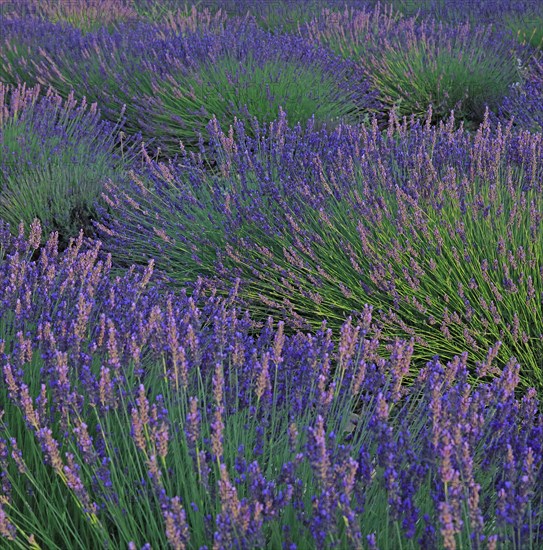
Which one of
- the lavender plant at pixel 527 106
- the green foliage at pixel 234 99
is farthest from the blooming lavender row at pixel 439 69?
the green foliage at pixel 234 99

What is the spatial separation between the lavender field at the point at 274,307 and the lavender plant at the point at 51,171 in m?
0.02

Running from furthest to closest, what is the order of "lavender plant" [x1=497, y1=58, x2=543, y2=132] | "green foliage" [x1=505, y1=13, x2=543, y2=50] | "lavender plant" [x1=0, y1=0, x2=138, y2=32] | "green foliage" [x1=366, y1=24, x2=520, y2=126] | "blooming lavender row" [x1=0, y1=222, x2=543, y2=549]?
"lavender plant" [x1=0, y1=0, x2=138, y2=32] < "green foliage" [x1=505, y1=13, x2=543, y2=50] < "green foliage" [x1=366, y1=24, x2=520, y2=126] < "lavender plant" [x1=497, y1=58, x2=543, y2=132] < "blooming lavender row" [x1=0, y1=222, x2=543, y2=549]

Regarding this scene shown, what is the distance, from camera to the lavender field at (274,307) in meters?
1.38

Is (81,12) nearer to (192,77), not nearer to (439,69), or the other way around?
(192,77)

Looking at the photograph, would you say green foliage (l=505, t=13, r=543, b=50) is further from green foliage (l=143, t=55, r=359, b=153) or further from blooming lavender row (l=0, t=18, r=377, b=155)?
green foliage (l=143, t=55, r=359, b=153)

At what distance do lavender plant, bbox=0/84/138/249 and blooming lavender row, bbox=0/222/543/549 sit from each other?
187 centimetres

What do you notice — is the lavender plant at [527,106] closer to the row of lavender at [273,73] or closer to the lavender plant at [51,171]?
the row of lavender at [273,73]

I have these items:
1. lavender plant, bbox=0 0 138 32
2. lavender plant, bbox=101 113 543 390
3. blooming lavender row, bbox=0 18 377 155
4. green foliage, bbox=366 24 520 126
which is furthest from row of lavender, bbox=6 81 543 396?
lavender plant, bbox=0 0 138 32

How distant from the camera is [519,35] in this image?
24.1 ft

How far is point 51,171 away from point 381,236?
221 centimetres

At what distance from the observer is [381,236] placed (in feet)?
9.12

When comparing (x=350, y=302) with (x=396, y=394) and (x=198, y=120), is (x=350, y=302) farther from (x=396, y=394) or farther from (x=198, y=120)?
(x=198, y=120)

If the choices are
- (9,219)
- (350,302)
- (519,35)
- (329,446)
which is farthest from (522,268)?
(519,35)

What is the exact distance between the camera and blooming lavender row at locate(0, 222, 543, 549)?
4.10ft
